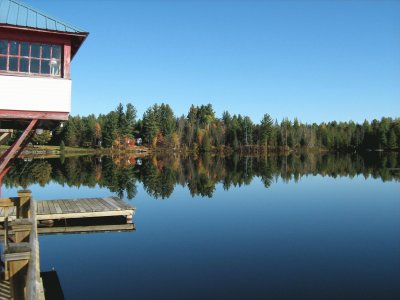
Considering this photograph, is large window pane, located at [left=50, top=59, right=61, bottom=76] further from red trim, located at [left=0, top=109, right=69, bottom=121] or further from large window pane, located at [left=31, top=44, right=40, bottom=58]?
red trim, located at [left=0, top=109, right=69, bottom=121]

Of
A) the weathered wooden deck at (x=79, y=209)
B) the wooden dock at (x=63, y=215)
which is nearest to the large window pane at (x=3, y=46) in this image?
the wooden dock at (x=63, y=215)

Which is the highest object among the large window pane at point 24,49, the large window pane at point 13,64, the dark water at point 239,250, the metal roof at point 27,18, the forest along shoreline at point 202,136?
the forest along shoreline at point 202,136

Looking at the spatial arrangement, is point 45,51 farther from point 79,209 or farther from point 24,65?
point 79,209

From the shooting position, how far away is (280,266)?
15.7m

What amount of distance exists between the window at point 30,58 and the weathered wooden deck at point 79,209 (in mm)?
7402

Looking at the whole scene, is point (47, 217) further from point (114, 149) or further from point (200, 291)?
point (114, 149)

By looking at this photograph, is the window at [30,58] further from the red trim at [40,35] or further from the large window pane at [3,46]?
the red trim at [40,35]

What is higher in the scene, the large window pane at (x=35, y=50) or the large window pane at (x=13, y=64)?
the large window pane at (x=35, y=50)

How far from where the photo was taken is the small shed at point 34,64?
13.0m

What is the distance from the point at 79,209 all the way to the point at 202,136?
116893mm

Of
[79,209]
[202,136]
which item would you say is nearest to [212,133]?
[202,136]

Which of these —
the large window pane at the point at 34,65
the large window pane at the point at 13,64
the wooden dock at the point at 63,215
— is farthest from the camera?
the large window pane at the point at 34,65

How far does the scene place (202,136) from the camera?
13562cm

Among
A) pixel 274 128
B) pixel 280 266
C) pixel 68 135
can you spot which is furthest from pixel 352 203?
pixel 274 128
